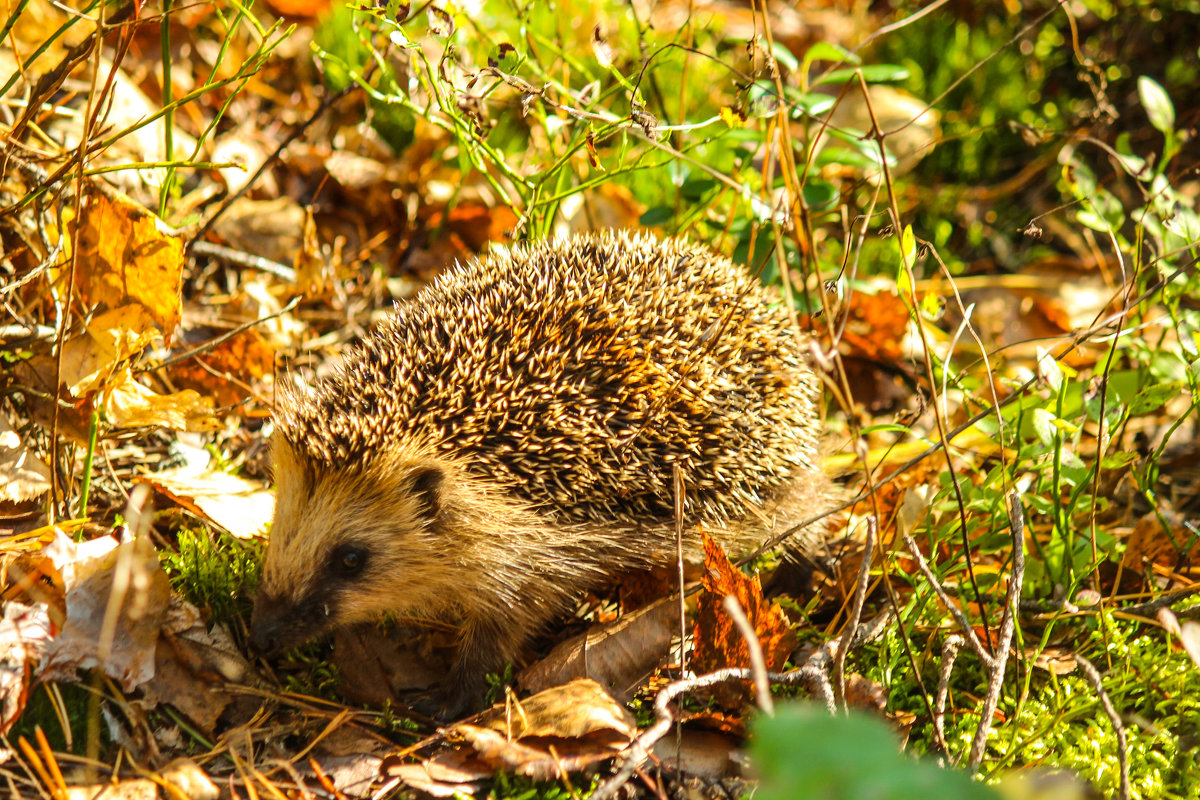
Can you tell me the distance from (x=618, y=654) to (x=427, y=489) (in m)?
0.81

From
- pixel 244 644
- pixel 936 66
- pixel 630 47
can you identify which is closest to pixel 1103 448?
pixel 244 644

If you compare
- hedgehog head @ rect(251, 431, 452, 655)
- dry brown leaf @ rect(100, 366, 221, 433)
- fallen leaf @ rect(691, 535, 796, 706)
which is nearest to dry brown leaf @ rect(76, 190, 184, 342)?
dry brown leaf @ rect(100, 366, 221, 433)

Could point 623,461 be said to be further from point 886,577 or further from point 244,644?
point 244,644

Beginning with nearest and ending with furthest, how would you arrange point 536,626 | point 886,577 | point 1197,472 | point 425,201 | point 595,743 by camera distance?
point 595,743
point 886,577
point 536,626
point 1197,472
point 425,201

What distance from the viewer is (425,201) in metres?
4.99

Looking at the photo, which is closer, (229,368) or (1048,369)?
(1048,369)

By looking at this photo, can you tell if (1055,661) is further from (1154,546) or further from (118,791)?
(118,791)

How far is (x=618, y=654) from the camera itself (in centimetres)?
293

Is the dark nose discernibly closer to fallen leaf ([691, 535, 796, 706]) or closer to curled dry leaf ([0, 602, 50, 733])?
curled dry leaf ([0, 602, 50, 733])

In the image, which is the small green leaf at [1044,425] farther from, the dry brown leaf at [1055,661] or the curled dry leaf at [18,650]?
the curled dry leaf at [18,650]

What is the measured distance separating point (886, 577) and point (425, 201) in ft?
10.7

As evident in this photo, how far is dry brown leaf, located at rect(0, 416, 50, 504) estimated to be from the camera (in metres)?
3.00

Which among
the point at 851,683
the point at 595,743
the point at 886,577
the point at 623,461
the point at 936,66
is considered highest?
the point at 936,66

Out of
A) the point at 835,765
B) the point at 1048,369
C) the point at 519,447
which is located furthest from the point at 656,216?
the point at 835,765
